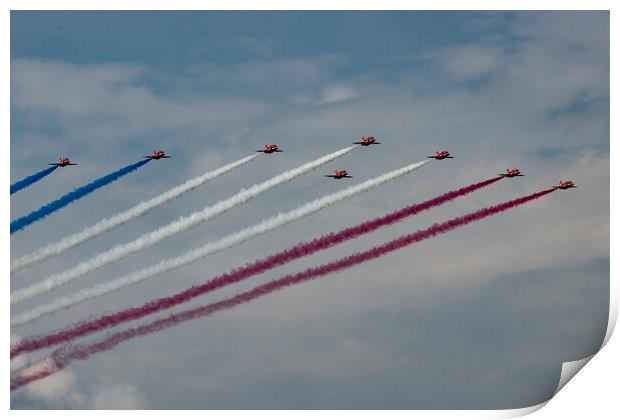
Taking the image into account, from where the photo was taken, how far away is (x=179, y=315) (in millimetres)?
93875

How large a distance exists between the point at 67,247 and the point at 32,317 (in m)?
4.24

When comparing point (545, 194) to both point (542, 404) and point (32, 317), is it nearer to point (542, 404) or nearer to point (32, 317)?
point (542, 404)

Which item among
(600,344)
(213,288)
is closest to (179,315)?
(213,288)

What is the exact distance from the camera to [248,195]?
3745 inches

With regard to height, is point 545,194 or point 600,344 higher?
point 545,194

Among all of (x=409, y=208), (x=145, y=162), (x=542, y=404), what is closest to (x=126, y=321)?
(x=145, y=162)

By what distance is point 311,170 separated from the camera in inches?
3782

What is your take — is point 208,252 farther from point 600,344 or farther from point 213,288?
point 600,344

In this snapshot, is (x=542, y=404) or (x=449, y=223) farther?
(x=449, y=223)

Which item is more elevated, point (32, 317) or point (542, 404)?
point (32, 317)

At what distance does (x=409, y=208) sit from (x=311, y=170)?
570 cm

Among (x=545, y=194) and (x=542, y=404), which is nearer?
(x=542, y=404)

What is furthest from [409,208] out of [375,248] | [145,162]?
[145,162]

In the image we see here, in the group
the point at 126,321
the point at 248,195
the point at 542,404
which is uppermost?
the point at 248,195
